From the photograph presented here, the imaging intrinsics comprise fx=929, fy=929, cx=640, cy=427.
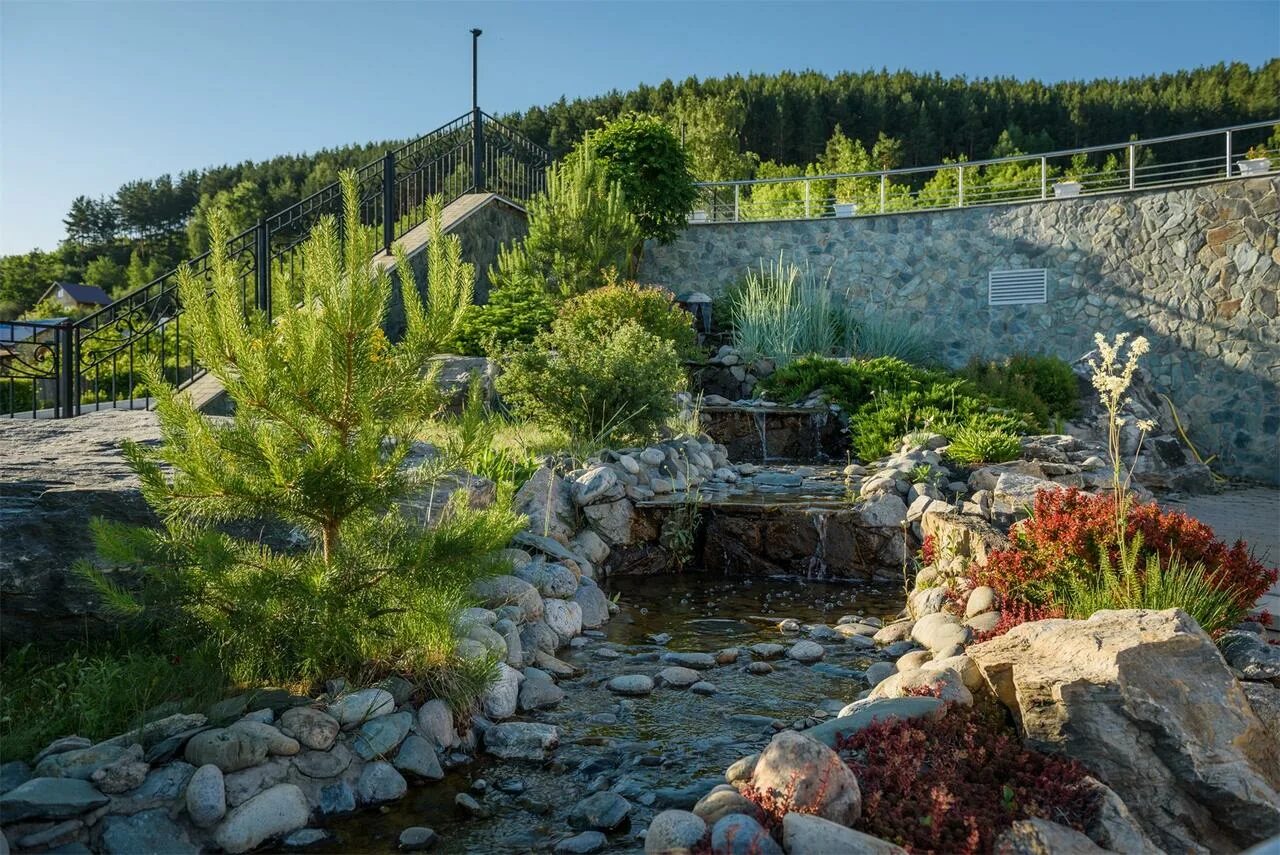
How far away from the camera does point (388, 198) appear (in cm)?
1185

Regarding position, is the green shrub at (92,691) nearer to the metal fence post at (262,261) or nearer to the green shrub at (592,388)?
the green shrub at (592,388)

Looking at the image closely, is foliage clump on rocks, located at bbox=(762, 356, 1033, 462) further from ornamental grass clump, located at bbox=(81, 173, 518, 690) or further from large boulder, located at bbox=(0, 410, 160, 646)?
large boulder, located at bbox=(0, 410, 160, 646)

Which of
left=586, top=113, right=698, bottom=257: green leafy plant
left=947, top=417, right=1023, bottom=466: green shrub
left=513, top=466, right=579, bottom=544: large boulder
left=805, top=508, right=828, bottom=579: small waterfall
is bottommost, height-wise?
left=805, top=508, right=828, bottom=579: small waterfall

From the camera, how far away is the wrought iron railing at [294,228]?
349 inches

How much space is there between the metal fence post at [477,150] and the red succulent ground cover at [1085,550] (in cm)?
1155

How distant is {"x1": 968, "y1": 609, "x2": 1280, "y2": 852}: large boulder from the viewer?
304 cm

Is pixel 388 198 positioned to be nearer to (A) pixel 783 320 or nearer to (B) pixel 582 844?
(A) pixel 783 320

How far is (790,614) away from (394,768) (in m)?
3.18

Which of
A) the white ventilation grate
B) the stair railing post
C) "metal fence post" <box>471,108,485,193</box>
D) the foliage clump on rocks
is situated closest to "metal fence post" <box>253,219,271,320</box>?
the stair railing post

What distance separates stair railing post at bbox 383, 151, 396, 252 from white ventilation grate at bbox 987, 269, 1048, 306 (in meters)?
9.28

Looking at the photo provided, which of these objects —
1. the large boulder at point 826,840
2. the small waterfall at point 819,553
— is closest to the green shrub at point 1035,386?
the small waterfall at point 819,553

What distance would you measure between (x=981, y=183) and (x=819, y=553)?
53.7ft

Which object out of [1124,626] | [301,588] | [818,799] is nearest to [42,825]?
[301,588]

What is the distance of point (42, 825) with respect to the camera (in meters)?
2.90
